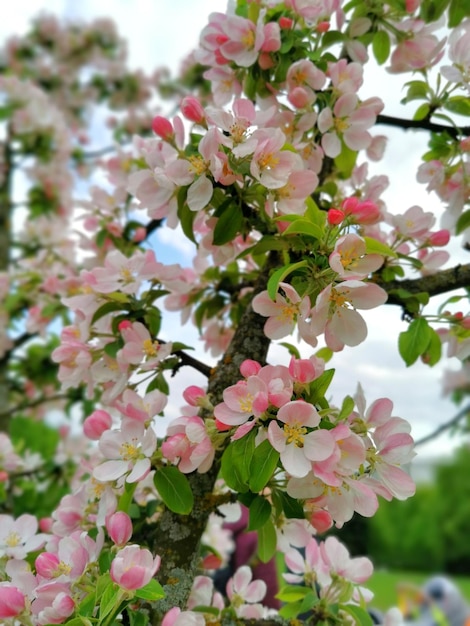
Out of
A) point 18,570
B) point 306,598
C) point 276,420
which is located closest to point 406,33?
point 276,420

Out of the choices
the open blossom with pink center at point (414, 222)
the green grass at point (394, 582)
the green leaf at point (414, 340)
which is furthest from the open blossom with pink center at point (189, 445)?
the green grass at point (394, 582)

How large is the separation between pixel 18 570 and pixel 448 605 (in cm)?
497

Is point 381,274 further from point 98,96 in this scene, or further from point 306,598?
point 98,96

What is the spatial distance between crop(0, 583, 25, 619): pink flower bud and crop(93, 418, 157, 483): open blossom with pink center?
0.15 metres

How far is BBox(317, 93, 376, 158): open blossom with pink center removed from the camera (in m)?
0.94

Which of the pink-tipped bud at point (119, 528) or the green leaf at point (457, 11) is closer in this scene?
the pink-tipped bud at point (119, 528)

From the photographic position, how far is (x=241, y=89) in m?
1.03

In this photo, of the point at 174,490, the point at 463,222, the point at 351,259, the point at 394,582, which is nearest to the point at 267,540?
the point at 174,490

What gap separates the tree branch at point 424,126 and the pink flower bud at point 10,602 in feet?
3.06

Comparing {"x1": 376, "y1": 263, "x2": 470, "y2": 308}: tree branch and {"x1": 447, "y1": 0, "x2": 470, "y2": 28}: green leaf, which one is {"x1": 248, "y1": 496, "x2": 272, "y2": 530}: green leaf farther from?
{"x1": 447, "y1": 0, "x2": 470, "y2": 28}: green leaf

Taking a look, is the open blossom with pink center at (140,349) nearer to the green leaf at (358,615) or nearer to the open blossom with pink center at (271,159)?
the open blossom with pink center at (271,159)

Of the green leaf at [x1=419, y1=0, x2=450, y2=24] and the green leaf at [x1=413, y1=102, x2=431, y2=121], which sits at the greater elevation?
the green leaf at [x1=419, y1=0, x2=450, y2=24]

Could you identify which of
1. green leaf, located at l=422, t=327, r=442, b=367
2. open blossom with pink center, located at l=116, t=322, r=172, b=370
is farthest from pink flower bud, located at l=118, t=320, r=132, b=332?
green leaf, located at l=422, t=327, r=442, b=367

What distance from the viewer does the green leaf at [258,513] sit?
77cm
